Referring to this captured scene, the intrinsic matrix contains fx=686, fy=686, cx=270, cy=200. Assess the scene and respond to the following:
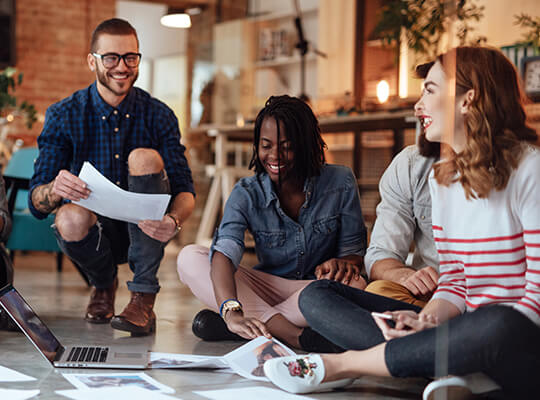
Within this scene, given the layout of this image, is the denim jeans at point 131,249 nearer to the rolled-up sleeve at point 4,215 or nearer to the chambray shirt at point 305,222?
the rolled-up sleeve at point 4,215

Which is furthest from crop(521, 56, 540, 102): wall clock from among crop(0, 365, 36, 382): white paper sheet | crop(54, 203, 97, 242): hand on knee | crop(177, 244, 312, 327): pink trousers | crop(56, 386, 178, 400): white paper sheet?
crop(0, 365, 36, 382): white paper sheet

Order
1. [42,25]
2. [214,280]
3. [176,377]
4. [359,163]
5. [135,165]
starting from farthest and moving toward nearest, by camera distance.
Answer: [42,25]
[359,163]
[135,165]
[214,280]
[176,377]

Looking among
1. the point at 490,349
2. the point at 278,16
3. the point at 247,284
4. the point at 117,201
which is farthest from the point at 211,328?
the point at 278,16

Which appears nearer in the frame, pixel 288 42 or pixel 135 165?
pixel 135 165

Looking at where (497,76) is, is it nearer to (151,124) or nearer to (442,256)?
(442,256)

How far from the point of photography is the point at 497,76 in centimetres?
125

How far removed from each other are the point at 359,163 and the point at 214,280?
390 centimetres

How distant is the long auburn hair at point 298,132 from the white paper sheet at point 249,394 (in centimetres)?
67

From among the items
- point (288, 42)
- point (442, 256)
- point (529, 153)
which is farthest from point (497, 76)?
point (288, 42)

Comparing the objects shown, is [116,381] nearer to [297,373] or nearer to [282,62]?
[297,373]

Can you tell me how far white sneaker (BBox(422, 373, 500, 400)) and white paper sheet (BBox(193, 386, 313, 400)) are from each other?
270 mm

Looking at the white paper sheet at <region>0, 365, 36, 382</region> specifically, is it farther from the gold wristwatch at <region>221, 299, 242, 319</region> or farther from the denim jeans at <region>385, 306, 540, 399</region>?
the denim jeans at <region>385, 306, 540, 399</region>

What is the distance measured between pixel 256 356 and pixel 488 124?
68 centimetres

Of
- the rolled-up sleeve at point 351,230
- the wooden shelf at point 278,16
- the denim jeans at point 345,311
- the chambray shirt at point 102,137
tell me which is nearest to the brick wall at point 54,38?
the wooden shelf at point 278,16
